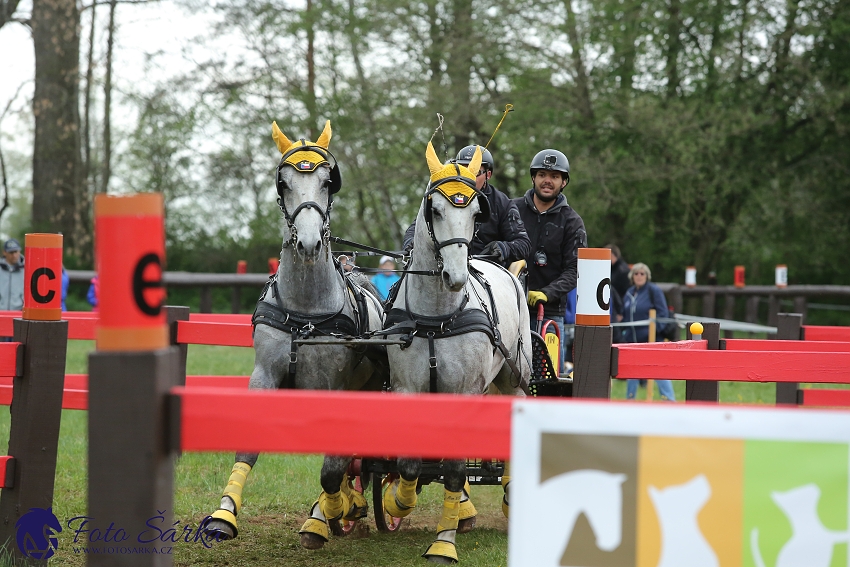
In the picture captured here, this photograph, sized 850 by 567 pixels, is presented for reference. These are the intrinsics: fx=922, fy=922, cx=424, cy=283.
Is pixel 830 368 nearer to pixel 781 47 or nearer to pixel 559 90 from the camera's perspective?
pixel 559 90

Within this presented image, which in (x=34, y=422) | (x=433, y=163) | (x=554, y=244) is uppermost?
(x=433, y=163)

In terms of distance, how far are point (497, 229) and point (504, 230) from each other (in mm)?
121

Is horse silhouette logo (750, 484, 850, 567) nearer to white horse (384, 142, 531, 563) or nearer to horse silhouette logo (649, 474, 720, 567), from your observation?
horse silhouette logo (649, 474, 720, 567)

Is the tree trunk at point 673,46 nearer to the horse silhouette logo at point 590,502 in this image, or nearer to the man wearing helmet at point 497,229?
the man wearing helmet at point 497,229

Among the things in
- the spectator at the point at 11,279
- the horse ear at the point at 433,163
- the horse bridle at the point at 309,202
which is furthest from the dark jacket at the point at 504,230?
the spectator at the point at 11,279

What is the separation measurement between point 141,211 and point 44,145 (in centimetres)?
2002

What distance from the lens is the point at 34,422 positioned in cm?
452

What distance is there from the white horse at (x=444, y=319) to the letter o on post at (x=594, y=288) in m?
0.60

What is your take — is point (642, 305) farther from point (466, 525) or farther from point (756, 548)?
point (756, 548)

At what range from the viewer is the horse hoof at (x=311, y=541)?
5.21m

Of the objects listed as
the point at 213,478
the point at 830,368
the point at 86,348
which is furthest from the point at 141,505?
the point at 86,348

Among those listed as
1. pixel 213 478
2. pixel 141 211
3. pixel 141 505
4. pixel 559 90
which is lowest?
pixel 213 478

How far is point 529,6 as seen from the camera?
68.0 feet

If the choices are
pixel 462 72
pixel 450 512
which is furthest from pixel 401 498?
pixel 462 72
